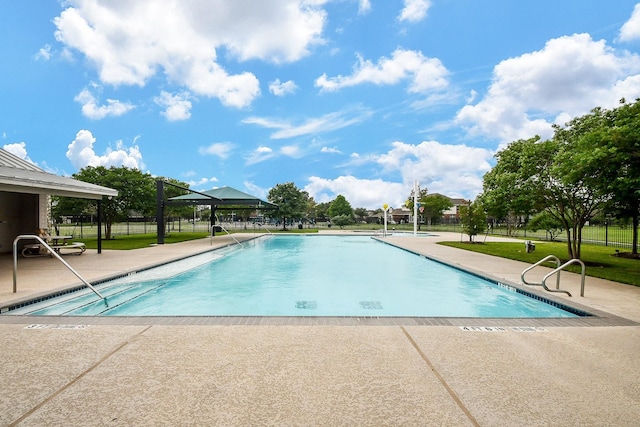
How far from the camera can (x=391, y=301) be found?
720 centimetres

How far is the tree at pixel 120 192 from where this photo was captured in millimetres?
19031

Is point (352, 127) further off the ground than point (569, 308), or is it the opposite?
point (352, 127)

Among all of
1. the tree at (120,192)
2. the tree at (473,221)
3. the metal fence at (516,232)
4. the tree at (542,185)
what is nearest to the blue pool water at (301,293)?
the tree at (542,185)

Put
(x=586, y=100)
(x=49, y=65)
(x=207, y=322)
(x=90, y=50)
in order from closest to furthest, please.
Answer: (x=207, y=322), (x=586, y=100), (x=90, y=50), (x=49, y=65)

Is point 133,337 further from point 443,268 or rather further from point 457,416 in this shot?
point 443,268

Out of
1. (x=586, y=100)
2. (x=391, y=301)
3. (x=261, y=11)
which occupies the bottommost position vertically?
(x=391, y=301)

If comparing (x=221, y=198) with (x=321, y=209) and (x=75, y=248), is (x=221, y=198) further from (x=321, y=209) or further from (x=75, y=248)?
(x=321, y=209)

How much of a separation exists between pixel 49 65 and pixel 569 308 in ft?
81.0

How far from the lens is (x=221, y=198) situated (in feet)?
64.7

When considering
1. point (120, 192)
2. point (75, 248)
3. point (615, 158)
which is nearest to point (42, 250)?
point (75, 248)

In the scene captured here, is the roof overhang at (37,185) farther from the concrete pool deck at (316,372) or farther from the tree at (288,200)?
the tree at (288,200)

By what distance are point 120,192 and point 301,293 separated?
51.8 feet

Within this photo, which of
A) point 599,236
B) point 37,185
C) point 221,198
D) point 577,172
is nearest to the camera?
point 577,172

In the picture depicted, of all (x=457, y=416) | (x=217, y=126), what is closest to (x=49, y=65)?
(x=217, y=126)
